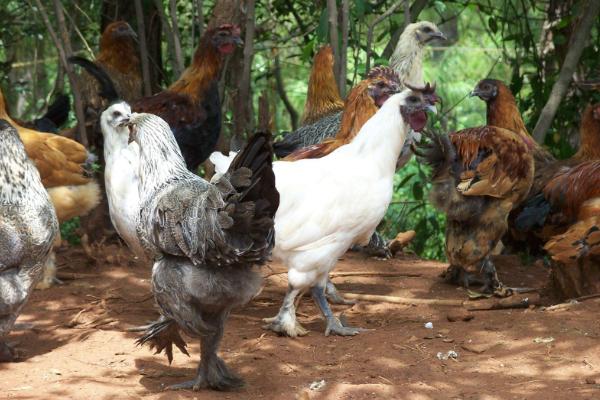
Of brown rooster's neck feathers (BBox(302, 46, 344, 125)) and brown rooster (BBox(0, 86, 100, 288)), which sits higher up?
brown rooster's neck feathers (BBox(302, 46, 344, 125))

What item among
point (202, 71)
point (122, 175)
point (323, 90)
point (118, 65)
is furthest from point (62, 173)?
point (118, 65)

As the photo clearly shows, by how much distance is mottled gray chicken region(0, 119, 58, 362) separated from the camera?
5.31 m

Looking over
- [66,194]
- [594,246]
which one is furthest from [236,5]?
[594,246]

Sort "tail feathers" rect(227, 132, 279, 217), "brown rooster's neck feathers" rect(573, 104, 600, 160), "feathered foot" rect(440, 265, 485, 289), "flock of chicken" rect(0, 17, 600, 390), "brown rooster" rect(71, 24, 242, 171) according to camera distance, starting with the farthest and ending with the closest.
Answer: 1. "brown rooster" rect(71, 24, 242, 171)
2. "brown rooster's neck feathers" rect(573, 104, 600, 160)
3. "feathered foot" rect(440, 265, 485, 289)
4. "flock of chicken" rect(0, 17, 600, 390)
5. "tail feathers" rect(227, 132, 279, 217)

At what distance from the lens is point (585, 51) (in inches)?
350

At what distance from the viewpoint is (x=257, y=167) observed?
4.43 meters

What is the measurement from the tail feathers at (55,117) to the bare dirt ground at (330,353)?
1948 mm

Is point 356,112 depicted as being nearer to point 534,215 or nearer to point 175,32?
point 534,215

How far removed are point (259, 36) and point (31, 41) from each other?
3.44m

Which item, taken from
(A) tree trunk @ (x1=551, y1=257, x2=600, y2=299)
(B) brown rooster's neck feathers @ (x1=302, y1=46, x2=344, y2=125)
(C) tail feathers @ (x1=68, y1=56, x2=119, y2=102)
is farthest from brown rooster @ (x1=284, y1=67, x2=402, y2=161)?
(A) tree trunk @ (x1=551, y1=257, x2=600, y2=299)

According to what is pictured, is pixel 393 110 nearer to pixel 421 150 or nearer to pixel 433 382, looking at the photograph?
pixel 421 150

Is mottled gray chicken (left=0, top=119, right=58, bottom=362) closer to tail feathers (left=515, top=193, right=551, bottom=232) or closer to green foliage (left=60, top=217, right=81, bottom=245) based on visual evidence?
green foliage (left=60, top=217, right=81, bottom=245)

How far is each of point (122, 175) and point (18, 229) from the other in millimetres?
888

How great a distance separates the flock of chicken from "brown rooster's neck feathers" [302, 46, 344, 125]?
14mm
